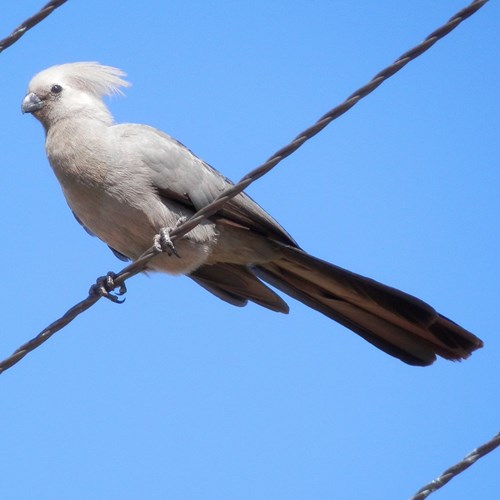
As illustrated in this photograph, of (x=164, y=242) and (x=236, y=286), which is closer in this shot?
(x=164, y=242)

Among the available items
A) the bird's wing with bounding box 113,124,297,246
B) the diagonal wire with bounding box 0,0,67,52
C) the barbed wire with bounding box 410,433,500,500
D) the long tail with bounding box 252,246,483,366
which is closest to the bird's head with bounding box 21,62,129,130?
the bird's wing with bounding box 113,124,297,246

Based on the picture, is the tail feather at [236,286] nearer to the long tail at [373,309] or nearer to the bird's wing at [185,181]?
the long tail at [373,309]

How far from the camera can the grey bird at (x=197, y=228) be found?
6.31 meters

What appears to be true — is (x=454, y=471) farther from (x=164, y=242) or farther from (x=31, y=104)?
(x=31, y=104)

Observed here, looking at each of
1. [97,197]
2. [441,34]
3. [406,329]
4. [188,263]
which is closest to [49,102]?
[97,197]

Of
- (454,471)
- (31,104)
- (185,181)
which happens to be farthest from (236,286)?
(454,471)

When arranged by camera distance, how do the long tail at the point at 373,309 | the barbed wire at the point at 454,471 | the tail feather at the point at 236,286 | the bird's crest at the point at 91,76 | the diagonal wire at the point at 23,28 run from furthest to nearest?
the bird's crest at the point at 91,76, the tail feather at the point at 236,286, the long tail at the point at 373,309, the diagonal wire at the point at 23,28, the barbed wire at the point at 454,471

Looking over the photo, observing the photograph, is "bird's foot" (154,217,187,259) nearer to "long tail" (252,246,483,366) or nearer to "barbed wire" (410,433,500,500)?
"long tail" (252,246,483,366)

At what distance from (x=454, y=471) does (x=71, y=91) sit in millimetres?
4660

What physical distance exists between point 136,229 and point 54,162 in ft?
2.63

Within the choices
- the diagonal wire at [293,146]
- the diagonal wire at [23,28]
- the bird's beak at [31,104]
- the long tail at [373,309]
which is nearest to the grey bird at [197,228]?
the long tail at [373,309]

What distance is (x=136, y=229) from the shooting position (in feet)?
21.0

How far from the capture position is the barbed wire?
361 centimetres

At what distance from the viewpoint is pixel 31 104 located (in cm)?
723
